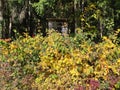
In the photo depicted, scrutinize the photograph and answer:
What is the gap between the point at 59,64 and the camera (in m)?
9.02

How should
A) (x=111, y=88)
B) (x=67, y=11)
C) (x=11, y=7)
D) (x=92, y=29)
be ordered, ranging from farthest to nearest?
1. (x=11, y=7)
2. (x=67, y=11)
3. (x=92, y=29)
4. (x=111, y=88)

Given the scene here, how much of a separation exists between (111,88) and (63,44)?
6.08ft

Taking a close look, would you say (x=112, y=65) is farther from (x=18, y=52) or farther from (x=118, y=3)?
(x=118, y=3)

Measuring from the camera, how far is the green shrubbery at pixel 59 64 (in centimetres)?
860

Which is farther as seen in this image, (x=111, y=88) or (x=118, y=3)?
(x=118, y=3)

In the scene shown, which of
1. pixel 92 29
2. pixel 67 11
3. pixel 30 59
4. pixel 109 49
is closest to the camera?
pixel 109 49

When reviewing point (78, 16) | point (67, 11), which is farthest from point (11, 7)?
point (78, 16)

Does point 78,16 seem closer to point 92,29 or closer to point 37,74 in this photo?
point 92,29

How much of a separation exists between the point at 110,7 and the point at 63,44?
2113cm

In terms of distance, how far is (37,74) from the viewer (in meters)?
9.59

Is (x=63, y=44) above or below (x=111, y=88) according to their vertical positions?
above

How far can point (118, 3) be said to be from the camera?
29.7 meters

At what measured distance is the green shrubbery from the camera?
8.60m

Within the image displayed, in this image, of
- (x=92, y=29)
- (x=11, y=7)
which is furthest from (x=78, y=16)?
(x=11, y=7)
